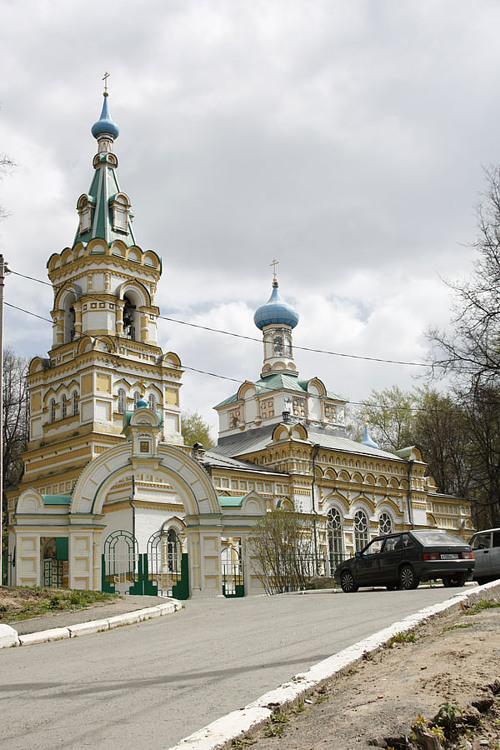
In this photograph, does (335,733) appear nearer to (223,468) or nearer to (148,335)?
(223,468)

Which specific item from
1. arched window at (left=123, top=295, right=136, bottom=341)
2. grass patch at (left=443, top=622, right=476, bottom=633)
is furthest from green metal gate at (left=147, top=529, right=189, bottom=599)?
grass patch at (left=443, top=622, right=476, bottom=633)

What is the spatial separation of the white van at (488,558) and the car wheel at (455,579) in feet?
4.09

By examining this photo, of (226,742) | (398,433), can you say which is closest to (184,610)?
(226,742)

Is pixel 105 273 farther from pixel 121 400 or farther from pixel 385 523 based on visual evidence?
pixel 385 523

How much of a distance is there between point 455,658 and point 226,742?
197 cm

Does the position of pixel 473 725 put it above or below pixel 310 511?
below

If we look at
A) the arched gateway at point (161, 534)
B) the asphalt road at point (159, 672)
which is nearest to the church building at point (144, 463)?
the arched gateway at point (161, 534)

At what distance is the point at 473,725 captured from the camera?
4348mm

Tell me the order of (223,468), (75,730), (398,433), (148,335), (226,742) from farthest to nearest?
(398,433)
(148,335)
(223,468)
(75,730)
(226,742)

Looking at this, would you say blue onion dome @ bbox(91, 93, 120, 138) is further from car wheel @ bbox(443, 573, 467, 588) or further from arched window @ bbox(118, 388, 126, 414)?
car wheel @ bbox(443, 573, 467, 588)

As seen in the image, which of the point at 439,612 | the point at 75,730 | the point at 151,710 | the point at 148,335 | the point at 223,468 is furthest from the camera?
the point at 148,335

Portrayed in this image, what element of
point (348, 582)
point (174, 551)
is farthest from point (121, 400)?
point (348, 582)

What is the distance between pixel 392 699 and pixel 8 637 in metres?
6.22

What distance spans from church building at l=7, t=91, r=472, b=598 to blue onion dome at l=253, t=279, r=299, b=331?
323cm
